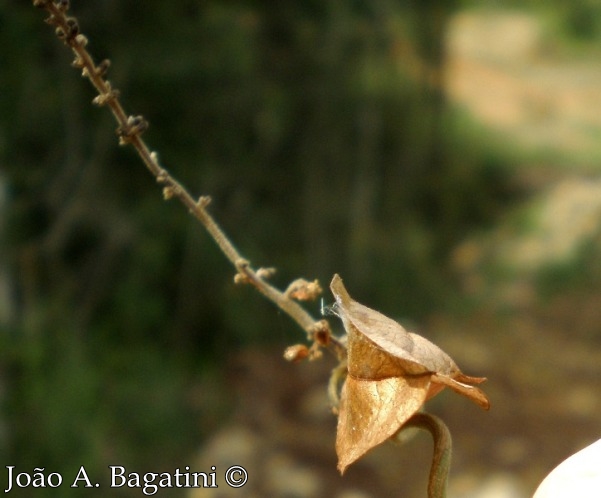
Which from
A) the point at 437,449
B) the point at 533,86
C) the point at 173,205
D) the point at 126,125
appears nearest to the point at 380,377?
the point at 437,449

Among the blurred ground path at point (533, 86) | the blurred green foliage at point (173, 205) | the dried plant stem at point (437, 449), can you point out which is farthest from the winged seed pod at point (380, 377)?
the blurred ground path at point (533, 86)

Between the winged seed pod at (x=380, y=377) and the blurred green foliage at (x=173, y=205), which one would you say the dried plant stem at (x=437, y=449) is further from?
the blurred green foliage at (x=173, y=205)

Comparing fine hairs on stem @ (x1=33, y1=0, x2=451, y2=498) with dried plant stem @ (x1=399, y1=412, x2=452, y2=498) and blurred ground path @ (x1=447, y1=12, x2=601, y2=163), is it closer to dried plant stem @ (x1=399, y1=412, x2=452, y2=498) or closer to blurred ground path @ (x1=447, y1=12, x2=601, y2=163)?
dried plant stem @ (x1=399, y1=412, x2=452, y2=498)

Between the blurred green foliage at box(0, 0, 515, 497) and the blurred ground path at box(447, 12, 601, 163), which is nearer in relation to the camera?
the blurred green foliage at box(0, 0, 515, 497)

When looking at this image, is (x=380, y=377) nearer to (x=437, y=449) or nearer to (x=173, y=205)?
(x=437, y=449)

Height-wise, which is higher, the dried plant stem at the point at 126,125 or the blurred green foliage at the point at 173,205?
the blurred green foliage at the point at 173,205

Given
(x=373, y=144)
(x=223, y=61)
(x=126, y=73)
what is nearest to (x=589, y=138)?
(x=373, y=144)

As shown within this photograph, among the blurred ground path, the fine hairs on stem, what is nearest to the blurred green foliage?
the blurred ground path
